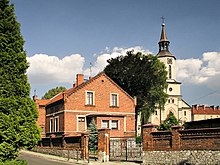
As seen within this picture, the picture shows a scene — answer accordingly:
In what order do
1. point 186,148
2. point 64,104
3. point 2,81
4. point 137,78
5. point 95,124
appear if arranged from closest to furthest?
point 2,81 < point 186,148 < point 95,124 < point 64,104 < point 137,78

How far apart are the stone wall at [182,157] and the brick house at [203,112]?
271ft

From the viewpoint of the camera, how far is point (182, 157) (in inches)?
725

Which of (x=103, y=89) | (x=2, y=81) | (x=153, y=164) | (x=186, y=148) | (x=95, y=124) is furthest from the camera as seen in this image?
(x=103, y=89)

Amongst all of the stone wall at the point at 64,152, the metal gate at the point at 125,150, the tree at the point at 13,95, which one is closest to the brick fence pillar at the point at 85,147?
the stone wall at the point at 64,152

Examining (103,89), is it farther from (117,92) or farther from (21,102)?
(21,102)

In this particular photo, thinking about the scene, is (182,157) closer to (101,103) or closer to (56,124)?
(101,103)

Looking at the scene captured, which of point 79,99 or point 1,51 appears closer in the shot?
point 1,51

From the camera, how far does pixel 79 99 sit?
126 ft

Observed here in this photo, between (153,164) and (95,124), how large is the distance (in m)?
15.4

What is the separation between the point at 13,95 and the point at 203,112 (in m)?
94.4

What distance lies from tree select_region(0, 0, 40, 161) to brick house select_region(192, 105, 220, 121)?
90.3m

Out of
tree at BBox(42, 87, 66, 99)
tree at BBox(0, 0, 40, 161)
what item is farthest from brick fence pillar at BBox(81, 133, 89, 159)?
tree at BBox(42, 87, 66, 99)

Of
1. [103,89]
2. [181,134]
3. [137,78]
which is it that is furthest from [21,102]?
[137,78]

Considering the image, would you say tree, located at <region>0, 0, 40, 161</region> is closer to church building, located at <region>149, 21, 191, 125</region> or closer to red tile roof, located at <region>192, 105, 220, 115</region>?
church building, located at <region>149, 21, 191, 125</region>
